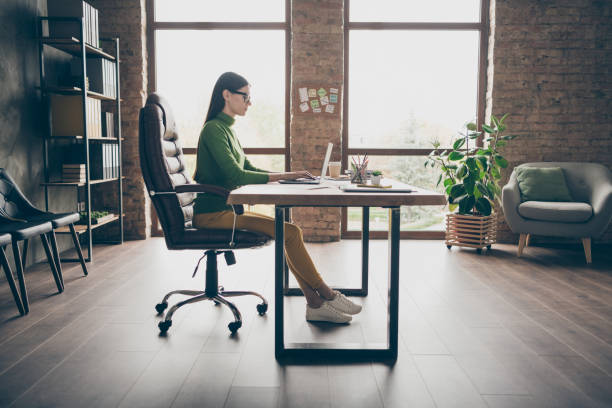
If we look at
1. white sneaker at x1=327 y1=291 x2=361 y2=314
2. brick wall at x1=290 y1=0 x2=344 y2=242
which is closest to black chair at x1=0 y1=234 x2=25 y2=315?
white sneaker at x1=327 y1=291 x2=361 y2=314

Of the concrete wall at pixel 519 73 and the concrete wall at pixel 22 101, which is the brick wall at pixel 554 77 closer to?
the concrete wall at pixel 519 73

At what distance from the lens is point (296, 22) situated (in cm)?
503

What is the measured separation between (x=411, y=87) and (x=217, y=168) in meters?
3.44

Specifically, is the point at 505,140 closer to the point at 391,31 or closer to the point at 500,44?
the point at 500,44

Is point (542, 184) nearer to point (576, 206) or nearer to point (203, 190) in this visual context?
point (576, 206)

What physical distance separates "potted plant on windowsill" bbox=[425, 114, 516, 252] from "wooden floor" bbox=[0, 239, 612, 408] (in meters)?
0.80

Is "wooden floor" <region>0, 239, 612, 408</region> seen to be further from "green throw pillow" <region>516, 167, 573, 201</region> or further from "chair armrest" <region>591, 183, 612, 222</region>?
"green throw pillow" <region>516, 167, 573, 201</region>

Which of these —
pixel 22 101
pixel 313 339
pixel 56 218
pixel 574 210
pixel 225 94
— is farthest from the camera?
pixel 574 210

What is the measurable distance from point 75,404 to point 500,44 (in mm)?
4918

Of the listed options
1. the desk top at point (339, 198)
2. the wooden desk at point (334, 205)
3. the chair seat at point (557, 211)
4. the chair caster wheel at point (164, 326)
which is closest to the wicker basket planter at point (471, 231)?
the chair seat at point (557, 211)

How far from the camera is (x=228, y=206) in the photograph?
2576mm

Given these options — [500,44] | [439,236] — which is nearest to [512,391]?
[439,236]

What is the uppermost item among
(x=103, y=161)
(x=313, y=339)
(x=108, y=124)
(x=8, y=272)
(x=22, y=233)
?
(x=108, y=124)

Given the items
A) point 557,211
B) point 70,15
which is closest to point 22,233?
point 70,15
